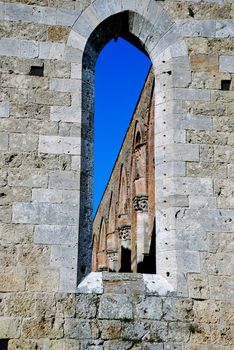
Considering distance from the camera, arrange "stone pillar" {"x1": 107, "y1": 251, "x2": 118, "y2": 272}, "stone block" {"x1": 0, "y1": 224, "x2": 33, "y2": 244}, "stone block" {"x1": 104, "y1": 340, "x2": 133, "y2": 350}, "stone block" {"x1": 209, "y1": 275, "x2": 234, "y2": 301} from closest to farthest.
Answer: "stone block" {"x1": 104, "y1": 340, "x2": 133, "y2": 350} < "stone block" {"x1": 0, "y1": 224, "x2": 33, "y2": 244} < "stone block" {"x1": 209, "y1": 275, "x2": 234, "y2": 301} < "stone pillar" {"x1": 107, "y1": 251, "x2": 118, "y2": 272}

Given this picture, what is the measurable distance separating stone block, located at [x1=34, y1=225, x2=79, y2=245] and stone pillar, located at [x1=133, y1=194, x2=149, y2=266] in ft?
24.9

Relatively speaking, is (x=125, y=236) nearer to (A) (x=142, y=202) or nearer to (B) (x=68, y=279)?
(A) (x=142, y=202)

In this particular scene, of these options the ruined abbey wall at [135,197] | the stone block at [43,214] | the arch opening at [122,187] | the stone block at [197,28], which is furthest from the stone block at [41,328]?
the ruined abbey wall at [135,197]

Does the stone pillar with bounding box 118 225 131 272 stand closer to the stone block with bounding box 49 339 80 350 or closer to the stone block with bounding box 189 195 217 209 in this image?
the stone block with bounding box 189 195 217 209

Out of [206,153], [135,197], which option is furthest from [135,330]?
[135,197]

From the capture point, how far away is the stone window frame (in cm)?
706

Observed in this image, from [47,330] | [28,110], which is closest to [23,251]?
[47,330]

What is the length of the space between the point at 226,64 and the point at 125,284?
2.94m

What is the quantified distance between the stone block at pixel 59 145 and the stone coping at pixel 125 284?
1.40 m

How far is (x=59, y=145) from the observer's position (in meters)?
7.20

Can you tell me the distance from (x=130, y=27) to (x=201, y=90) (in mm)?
1228

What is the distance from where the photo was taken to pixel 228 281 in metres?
7.01

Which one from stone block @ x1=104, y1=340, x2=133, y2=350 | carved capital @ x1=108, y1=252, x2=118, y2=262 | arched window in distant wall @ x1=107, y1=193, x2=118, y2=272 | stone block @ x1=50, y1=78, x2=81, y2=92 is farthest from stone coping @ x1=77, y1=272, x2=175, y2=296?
carved capital @ x1=108, y1=252, x2=118, y2=262

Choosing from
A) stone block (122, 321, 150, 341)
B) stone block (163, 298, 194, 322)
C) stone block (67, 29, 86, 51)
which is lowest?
stone block (122, 321, 150, 341)
